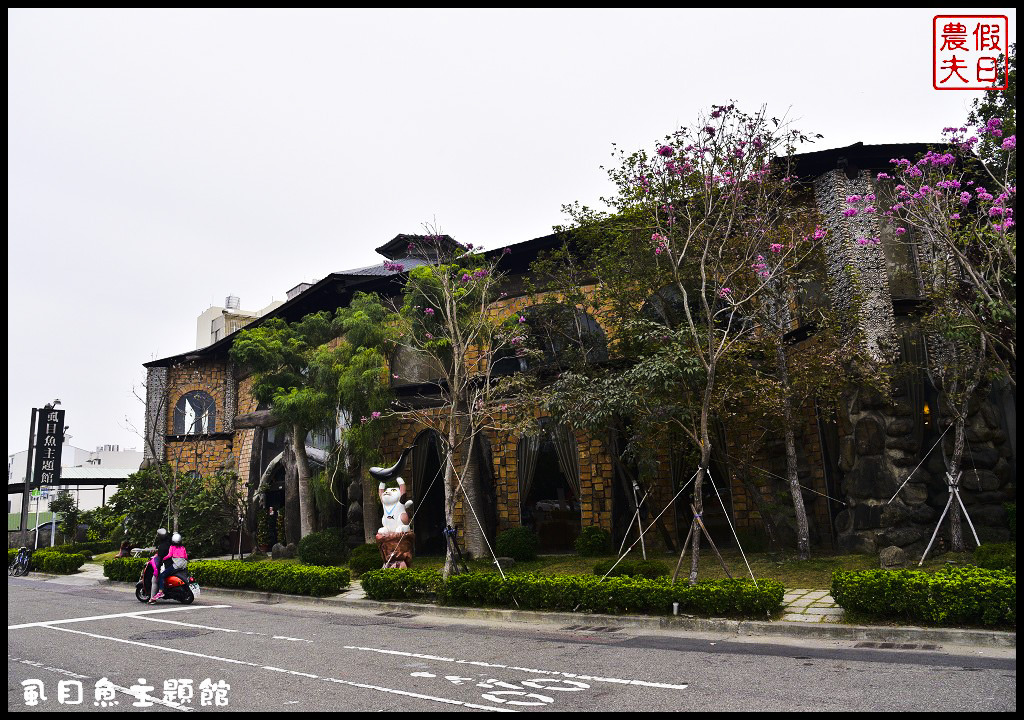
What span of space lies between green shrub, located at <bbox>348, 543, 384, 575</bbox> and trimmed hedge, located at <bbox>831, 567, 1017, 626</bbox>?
12.5 metres

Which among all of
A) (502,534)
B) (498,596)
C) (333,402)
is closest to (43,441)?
(333,402)

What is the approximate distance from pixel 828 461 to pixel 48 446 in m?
31.0

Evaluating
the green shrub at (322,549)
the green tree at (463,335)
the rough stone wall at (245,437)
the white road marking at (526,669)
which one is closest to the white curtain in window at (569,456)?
the green tree at (463,335)

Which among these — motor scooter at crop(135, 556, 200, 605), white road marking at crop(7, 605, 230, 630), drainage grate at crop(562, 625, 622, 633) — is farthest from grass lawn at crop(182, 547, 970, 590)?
motor scooter at crop(135, 556, 200, 605)

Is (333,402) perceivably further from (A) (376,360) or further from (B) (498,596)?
(B) (498,596)

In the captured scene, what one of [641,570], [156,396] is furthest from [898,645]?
[156,396]

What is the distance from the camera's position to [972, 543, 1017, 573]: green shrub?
12859 mm

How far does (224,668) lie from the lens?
9.29 metres

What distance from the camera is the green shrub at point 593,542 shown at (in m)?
19.8

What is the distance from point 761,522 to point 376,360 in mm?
11475

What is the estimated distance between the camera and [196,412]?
34.5 meters

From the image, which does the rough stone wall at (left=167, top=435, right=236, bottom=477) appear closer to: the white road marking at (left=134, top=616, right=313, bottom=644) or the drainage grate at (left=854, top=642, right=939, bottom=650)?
the white road marking at (left=134, top=616, right=313, bottom=644)

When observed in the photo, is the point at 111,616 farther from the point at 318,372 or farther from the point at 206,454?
the point at 206,454

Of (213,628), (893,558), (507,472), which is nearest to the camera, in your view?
(213,628)
